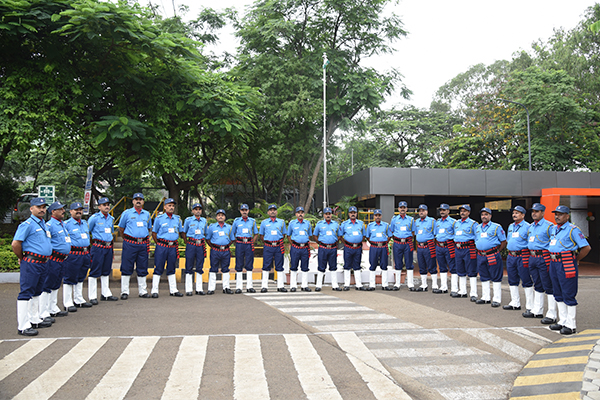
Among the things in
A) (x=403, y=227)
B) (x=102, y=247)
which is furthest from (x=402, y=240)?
(x=102, y=247)

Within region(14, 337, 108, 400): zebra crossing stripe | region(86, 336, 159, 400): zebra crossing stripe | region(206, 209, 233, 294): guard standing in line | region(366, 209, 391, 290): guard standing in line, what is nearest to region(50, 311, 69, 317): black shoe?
region(14, 337, 108, 400): zebra crossing stripe

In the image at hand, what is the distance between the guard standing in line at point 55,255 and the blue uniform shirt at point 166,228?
95.2 inches

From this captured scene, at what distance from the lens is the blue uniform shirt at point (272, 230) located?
37.9 feet

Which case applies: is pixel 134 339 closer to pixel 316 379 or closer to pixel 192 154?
pixel 316 379

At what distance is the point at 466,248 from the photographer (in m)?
10.9

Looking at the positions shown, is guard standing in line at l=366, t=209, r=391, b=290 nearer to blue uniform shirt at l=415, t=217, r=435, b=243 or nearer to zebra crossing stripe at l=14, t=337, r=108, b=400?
blue uniform shirt at l=415, t=217, r=435, b=243

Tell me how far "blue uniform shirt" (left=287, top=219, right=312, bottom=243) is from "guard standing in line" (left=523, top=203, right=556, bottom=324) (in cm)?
511

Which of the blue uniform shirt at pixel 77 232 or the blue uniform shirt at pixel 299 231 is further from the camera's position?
the blue uniform shirt at pixel 299 231

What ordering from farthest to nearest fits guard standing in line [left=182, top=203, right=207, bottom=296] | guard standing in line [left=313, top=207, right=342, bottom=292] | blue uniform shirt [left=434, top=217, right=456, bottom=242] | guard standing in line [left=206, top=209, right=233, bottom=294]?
guard standing in line [left=313, top=207, right=342, bottom=292], blue uniform shirt [left=434, top=217, right=456, bottom=242], guard standing in line [left=206, top=209, right=233, bottom=294], guard standing in line [left=182, top=203, right=207, bottom=296]

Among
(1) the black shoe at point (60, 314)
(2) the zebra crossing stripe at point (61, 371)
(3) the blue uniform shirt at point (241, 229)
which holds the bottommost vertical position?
(2) the zebra crossing stripe at point (61, 371)

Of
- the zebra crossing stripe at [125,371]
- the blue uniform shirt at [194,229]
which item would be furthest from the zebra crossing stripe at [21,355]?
the blue uniform shirt at [194,229]

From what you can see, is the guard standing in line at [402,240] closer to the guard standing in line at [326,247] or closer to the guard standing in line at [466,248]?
the guard standing in line at [466,248]

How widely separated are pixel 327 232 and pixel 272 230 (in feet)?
4.64

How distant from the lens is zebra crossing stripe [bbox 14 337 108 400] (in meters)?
4.50
